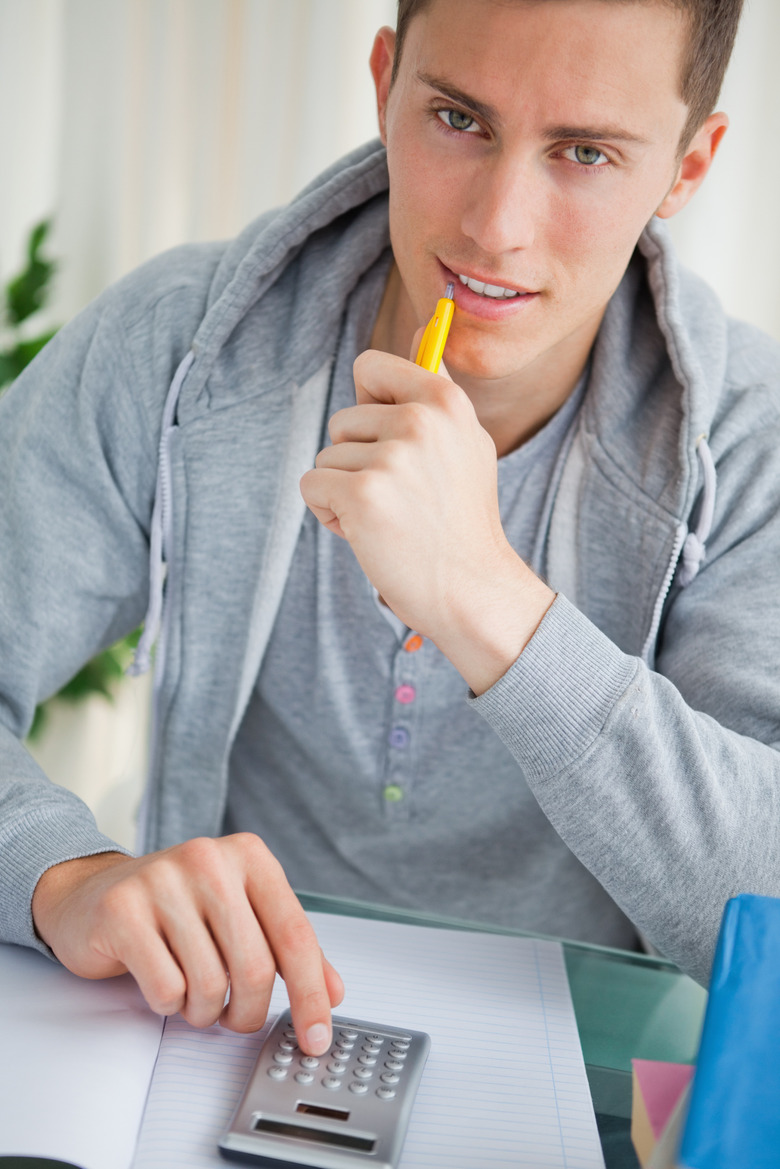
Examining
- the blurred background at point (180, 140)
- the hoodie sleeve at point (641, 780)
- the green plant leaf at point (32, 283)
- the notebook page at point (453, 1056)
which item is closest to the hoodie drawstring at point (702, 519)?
the hoodie sleeve at point (641, 780)

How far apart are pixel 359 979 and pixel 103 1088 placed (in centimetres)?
22

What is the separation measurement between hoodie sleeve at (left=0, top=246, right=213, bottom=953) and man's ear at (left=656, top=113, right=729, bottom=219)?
0.48m

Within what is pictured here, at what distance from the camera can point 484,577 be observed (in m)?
0.72

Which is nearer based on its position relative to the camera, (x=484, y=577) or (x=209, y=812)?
(x=484, y=577)

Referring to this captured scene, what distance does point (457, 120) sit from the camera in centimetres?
84

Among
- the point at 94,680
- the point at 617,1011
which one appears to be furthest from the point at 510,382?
the point at 94,680

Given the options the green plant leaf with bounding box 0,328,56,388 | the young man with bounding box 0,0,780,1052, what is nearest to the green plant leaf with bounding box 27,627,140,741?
the green plant leaf with bounding box 0,328,56,388

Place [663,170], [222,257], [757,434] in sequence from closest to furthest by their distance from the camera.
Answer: [663,170]
[757,434]
[222,257]

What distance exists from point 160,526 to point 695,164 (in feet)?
2.09

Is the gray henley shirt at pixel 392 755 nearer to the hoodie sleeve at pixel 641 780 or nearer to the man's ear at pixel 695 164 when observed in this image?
the man's ear at pixel 695 164

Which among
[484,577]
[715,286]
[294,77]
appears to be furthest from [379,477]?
[294,77]

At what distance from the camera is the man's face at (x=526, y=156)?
0.76m

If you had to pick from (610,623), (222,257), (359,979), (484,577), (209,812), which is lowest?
(209,812)

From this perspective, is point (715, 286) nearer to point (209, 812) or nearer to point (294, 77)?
point (294, 77)
